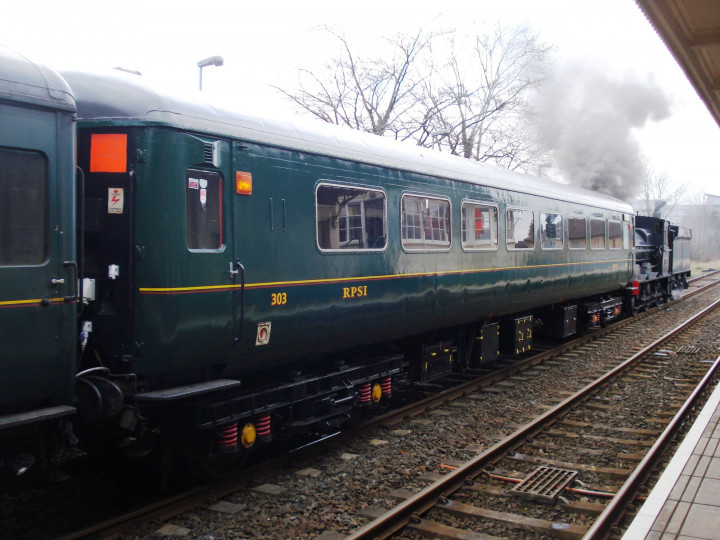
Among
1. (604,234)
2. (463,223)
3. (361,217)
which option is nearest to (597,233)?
(604,234)

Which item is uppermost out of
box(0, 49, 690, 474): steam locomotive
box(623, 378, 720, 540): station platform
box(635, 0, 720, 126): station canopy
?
box(635, 0, 720, 126): station canopy

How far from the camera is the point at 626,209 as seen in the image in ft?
54.3

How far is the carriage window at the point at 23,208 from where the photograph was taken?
3971 mm

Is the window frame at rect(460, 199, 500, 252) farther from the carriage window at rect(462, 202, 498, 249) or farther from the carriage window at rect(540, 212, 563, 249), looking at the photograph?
the carriage window at rect(540, 212, 563, 249)

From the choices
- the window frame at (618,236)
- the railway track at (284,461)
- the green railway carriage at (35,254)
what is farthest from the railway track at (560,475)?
the window frame at (618,236)

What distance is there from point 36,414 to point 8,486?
764 mm

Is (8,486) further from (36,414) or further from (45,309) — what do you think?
(45,309)

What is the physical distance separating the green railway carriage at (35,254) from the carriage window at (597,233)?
37.6ft

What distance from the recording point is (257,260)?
549 cm

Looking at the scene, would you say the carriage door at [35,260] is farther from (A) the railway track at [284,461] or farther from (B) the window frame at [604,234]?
(B) the window frame at [604,234]

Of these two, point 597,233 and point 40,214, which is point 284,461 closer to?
point 40,214

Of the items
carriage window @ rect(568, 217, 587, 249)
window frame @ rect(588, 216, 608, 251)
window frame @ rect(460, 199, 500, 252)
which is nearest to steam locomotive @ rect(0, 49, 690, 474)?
window frame @ rect(460, 199, 500, 252)

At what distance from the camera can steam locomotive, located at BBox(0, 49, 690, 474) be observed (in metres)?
4.12

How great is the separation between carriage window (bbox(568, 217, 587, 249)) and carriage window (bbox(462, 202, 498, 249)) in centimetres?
345
